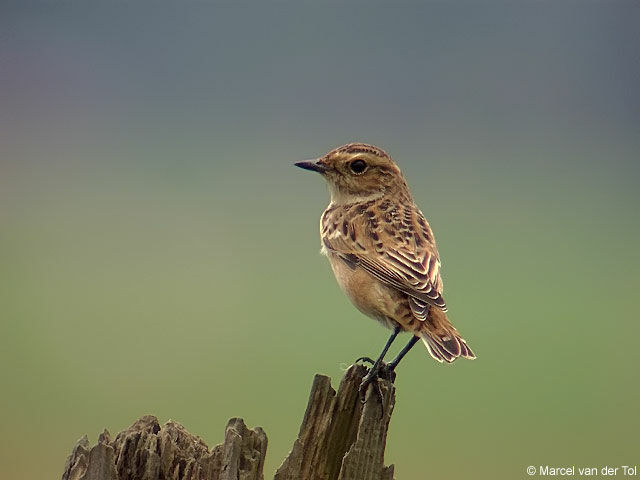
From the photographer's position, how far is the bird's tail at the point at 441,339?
673 cm

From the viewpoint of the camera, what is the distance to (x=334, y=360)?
16125mm

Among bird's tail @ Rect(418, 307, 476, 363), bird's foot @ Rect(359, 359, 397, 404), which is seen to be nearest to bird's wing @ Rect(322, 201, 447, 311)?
bird's tail @ Rect(418, 307, 476, 363)

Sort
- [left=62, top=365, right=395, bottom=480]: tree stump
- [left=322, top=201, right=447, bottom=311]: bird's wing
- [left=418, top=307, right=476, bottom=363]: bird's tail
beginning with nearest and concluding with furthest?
1. [left=62, top=365, right=395, bottom=480]: tree stump
2. [left=418, top=307, right=476, bottom=363]: bird's tail
3. [left=322, top=201, right=447, bottom=311]: bird's wing

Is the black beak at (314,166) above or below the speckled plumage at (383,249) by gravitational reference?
above

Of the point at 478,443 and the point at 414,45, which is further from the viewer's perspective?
the point at 414,45

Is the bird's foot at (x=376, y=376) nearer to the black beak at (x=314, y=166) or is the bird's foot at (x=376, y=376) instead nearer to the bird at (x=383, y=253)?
the bird at (x=383, y=253)

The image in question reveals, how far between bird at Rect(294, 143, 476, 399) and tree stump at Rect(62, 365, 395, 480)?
24cm

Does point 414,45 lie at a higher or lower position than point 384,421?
higher

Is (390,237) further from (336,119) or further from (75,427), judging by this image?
(336,119)

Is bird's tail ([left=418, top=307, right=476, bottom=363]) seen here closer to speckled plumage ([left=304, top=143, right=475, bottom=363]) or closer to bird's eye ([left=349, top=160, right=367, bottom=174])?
speckled plumage ([left=304, top=143, right=475, bottom=363])

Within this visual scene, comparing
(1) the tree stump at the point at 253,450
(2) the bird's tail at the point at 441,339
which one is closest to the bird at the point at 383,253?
(2) the bird's tail at the point at 441,339

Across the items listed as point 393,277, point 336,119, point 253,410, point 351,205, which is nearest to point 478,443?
point 253,410

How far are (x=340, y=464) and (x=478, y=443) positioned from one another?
9253mm

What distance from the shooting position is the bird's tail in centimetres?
673
